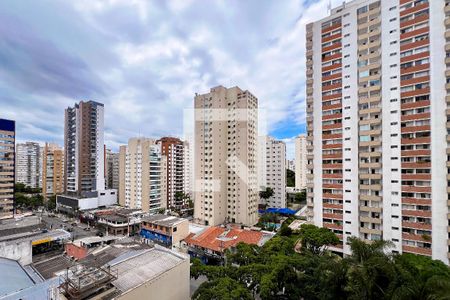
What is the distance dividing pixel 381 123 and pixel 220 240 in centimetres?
2330

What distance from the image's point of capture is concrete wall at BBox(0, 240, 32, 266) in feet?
55.0

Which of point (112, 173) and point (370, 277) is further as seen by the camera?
point (112, 173)

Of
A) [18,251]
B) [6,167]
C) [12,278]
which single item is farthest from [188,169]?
[12,278]

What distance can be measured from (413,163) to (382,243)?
14892 millimetres

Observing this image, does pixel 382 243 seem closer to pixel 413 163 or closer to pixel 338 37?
pixel 413 163

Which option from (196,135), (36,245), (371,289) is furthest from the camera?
(196,135)

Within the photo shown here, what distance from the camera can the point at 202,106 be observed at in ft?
150

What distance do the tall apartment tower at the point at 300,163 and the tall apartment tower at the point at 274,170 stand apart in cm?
1638

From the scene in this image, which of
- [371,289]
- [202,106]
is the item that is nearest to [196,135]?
Result: [202,106]

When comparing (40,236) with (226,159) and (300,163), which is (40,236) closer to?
(226,159)

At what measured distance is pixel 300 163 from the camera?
7375 cm

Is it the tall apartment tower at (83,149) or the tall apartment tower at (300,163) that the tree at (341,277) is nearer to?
the tall apartment tower at (83,149)

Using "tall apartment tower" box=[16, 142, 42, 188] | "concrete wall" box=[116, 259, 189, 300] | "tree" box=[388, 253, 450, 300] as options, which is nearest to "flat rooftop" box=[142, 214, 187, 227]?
"concrete wall" box=[116, 259, 189, 300]

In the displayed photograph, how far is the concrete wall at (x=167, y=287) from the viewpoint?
36.8 ft
